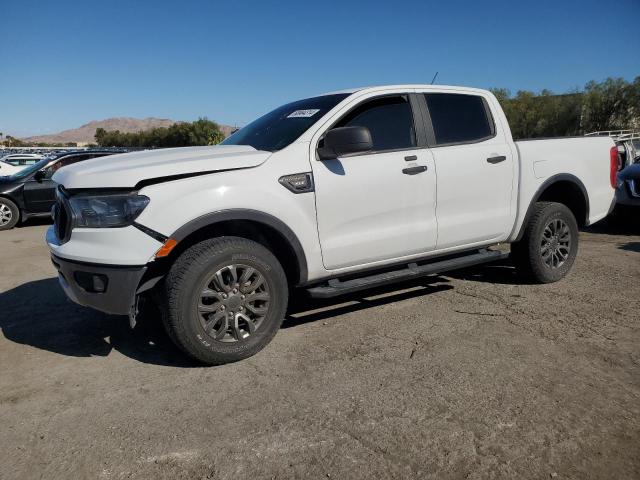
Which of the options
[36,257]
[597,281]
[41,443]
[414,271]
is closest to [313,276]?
[414,271]

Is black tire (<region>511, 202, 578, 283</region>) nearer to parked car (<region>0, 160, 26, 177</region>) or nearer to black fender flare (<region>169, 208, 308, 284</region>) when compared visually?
black fender flare (<region>169, 208, 308, 284</region>)

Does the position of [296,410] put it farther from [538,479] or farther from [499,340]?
[499,340]

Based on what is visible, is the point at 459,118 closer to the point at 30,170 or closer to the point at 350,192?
the point at 350,192

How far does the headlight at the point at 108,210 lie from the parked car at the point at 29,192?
801 centimetres

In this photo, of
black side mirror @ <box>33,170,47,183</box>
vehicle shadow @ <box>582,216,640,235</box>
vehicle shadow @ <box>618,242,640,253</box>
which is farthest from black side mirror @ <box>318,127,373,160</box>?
black side mirror @ <box>33,170,47,183</box>

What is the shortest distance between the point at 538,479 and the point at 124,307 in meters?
2.45

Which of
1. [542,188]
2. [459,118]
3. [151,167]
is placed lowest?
[542,188]

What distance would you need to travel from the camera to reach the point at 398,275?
4.07 metres

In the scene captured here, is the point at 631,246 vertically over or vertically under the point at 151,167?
under

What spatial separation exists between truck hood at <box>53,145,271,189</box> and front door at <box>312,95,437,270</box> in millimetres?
578

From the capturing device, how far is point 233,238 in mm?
3434

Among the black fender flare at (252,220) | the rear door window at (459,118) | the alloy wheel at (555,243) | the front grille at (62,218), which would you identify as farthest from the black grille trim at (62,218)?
the alloy wheel at (555,243)

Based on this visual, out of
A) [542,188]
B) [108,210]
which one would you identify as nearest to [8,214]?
[108,210]

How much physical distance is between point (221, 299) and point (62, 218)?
4.18ft
